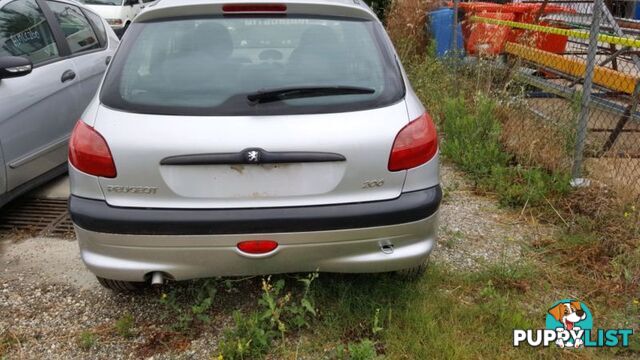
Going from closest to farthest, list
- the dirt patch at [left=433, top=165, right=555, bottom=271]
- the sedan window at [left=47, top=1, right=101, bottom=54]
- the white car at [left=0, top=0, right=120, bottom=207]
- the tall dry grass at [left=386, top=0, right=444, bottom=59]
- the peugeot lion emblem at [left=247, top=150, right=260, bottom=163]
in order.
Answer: the peugeot lion emblem at [left=247, top=150, right=260, bottom=163] < the dirt patch at [left=433, top=165, right=555, bottom=271] < the white car at [left=0, top=0, right=120, bottom=207] < the sedan window at [left=47, top=1, right=101, bottom=54] < the tall dry grass at [left=386, top=0, right=444, bottom=59]

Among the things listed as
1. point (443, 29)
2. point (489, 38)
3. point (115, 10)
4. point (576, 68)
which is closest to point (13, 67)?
point (576, 68)

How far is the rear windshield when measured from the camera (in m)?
2.30

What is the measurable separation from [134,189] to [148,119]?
1.00ft

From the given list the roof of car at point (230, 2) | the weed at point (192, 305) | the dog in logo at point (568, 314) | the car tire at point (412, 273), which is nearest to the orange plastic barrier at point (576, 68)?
the dog in logo at point (568, 314)

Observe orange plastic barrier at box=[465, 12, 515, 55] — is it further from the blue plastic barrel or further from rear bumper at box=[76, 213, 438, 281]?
rear bumper at box=[76, 213, 438, 281]

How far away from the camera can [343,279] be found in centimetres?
288

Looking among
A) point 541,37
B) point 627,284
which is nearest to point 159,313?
point 627,284

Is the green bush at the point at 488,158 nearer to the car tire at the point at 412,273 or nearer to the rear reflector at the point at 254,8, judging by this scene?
the car tire at the point at 412,273

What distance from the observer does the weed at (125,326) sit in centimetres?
259

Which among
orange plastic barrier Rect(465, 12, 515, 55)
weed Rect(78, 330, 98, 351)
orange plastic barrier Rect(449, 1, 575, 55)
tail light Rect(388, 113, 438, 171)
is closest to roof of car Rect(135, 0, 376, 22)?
tail light Rect(388, 113, 438, 171)

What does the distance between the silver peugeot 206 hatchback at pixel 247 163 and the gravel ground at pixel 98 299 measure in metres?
0.41

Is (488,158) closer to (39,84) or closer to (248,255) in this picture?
(248,255)

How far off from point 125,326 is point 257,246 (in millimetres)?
904

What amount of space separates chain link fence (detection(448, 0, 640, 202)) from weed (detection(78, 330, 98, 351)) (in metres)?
3.31
